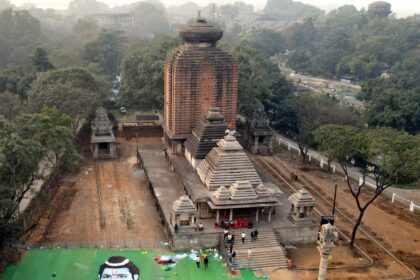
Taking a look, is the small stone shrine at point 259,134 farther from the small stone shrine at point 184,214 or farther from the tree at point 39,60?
the tree at point 39,60

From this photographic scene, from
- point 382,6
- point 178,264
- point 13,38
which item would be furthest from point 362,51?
point 178,264

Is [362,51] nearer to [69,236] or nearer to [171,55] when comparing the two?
[171,55]

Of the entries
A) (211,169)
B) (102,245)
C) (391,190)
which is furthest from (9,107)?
(391,190)

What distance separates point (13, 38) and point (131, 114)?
3473 centimetres

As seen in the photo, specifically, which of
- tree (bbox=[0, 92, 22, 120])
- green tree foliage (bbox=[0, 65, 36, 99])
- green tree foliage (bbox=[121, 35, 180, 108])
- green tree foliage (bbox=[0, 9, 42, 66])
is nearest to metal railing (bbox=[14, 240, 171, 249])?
tree (bbox=[0, 92, 22, 120])

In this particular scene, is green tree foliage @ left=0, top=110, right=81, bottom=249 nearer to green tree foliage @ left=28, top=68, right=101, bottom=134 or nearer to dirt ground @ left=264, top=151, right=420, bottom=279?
dirt ground @ left=264, top=151, right=420, bottom=279

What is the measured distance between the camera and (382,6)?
137125mm

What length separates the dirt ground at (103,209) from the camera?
29797 millimetres

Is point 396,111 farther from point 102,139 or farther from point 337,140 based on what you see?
point 102,139

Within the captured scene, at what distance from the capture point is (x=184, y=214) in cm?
2828

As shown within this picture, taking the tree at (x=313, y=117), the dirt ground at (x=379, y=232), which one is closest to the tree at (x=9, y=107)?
the dirt ground at (x=379, y=232)

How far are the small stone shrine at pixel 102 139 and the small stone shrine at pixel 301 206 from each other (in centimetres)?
1978

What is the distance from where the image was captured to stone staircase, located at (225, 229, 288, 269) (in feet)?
88.7

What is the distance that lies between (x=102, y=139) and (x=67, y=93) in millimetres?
5249
